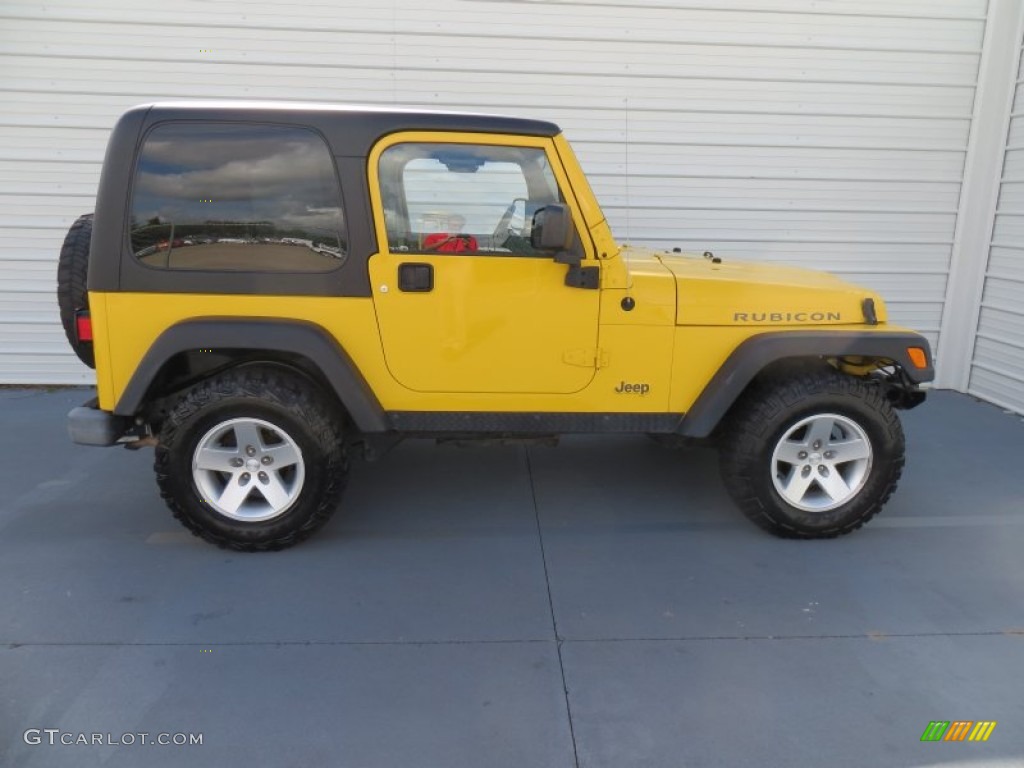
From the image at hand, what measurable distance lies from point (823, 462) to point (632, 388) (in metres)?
1.01

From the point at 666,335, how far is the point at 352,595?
1793 millimetres

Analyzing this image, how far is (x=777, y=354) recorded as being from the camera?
3422mm

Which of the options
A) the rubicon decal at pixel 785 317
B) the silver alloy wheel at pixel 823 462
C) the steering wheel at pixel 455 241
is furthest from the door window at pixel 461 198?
the silver alloy wheel at pixel 823 462

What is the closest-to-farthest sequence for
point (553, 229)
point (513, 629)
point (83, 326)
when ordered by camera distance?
point (513, 629), point (553, 229), point (83, 326)

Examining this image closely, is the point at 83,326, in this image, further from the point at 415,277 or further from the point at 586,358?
the point at 586,358

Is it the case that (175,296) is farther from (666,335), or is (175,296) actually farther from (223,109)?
(666,335)

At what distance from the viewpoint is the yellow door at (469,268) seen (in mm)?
3262

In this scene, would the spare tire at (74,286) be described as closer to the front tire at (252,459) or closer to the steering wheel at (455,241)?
the front tire at (252,459)

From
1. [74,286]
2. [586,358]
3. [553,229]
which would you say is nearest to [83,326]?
[74,286]

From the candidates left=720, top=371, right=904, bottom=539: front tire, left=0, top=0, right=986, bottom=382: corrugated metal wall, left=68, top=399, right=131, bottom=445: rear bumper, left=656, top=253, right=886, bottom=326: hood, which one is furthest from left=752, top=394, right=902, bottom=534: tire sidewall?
left=68, top=399, right=131, bottom=445: rear bumper

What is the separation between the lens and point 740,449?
3.55 metres

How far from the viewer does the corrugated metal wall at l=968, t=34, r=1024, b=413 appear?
5.78 meters

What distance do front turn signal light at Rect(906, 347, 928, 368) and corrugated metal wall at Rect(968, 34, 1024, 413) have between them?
9.92 ft

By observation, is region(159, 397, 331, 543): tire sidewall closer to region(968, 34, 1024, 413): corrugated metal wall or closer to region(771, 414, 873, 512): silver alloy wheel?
region(771, 414, 873, 512): silver alloy wheel
